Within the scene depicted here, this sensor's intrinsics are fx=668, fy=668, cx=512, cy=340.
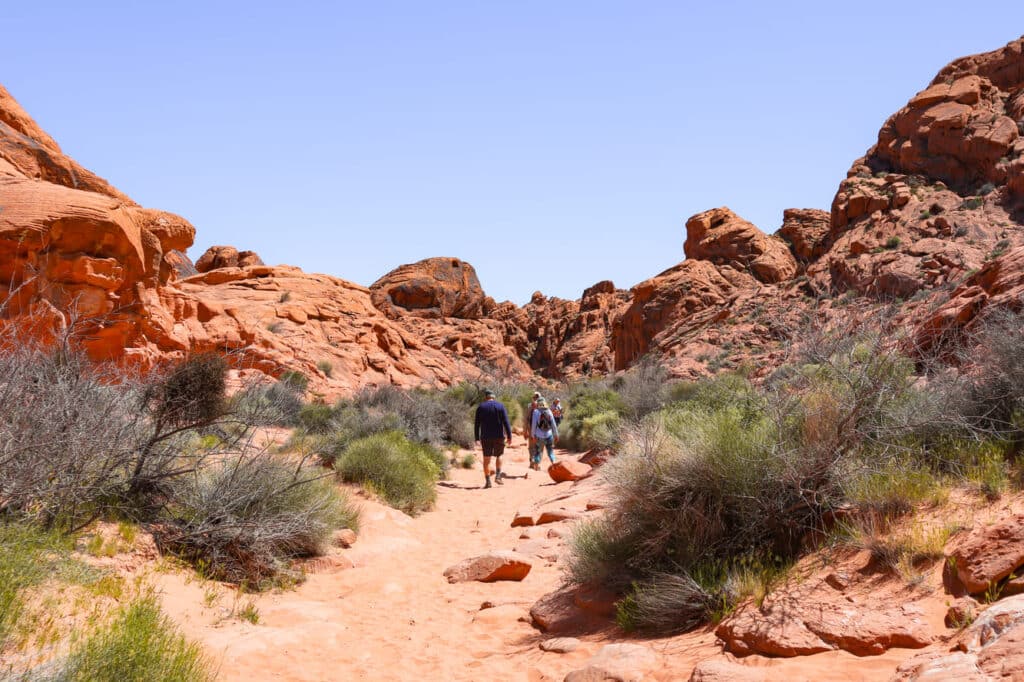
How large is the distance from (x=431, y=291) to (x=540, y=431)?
34.6 meters

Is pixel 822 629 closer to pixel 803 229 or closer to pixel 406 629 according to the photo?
pixel 406 629

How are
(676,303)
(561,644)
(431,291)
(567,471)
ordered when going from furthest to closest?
(431,291) → (676,303) → (567,471) → (561,644)

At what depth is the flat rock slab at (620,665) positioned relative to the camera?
3736 mm

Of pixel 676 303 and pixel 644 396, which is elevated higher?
pixel 676 303

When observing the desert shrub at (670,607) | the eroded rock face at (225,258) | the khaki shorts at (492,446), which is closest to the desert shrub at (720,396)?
the desert shrub at (670,607)

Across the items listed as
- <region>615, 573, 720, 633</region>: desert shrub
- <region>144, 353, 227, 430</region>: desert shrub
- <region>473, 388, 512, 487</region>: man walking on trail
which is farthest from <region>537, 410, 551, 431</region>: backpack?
<region>615, 573, 720, 633</region>: desert shrub

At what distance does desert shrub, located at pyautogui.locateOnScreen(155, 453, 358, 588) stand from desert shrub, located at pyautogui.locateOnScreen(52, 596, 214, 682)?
2.41 meters

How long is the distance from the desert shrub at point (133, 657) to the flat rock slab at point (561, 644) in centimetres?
219

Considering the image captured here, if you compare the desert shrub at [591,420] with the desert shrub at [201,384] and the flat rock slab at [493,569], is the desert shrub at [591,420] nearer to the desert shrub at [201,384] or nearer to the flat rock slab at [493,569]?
the flat rock slab at [493,569]

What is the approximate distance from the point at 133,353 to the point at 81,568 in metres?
13.6

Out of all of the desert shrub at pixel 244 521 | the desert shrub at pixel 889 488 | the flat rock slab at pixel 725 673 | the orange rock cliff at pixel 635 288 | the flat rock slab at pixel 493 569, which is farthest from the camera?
the orange rock cliff at pixel 635 288

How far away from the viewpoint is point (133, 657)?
2.94m

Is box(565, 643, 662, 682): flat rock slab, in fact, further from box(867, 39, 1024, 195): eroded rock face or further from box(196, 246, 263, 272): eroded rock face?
box(196, 246, 263, 272): eroded rock face

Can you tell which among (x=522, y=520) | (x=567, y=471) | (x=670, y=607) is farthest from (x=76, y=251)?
(x=670, y=607)
